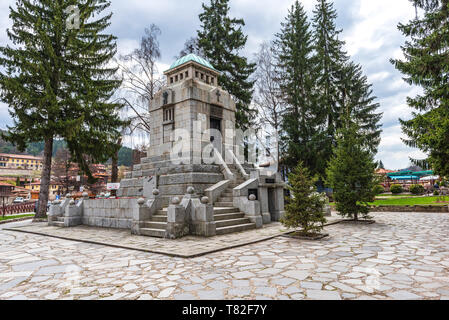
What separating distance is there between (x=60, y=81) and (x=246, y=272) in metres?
18.5

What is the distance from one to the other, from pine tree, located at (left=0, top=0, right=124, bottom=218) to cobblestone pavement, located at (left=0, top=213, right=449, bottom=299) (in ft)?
Answer: 35.1

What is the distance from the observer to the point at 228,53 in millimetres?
26797

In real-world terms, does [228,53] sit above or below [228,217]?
above

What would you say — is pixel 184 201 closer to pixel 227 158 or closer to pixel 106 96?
pixel 227 158

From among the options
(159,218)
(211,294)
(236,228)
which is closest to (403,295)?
(211,294)

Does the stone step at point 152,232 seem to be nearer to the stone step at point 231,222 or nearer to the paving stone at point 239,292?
the stone step at point 231,222

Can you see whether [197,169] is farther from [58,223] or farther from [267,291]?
[267,291]

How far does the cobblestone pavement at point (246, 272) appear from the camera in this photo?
12.7ft

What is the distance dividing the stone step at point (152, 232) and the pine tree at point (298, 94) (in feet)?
67.6

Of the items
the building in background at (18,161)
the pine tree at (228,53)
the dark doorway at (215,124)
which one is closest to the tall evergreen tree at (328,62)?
the pine tree at (228,53)

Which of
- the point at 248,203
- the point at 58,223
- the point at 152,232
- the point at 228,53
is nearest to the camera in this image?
the point at 152,232

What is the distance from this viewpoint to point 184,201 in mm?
9211

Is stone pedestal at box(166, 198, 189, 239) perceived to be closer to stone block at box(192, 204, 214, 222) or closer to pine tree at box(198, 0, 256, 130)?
stone block at box(192, 204, 214, 222)

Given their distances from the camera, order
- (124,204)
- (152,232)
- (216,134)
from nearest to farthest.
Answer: (152,232) < (124,204) < (216,134)
